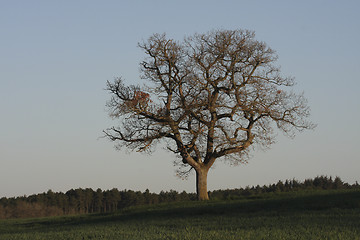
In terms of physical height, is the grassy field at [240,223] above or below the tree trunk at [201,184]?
below

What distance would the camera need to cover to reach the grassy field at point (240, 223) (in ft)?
55.6

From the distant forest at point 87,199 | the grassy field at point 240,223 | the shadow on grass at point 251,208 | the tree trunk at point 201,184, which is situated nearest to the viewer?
the grassy field at point 240,223

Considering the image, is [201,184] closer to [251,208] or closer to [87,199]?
[251,208]

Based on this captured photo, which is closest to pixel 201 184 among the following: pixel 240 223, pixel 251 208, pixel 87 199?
pixel 251 208

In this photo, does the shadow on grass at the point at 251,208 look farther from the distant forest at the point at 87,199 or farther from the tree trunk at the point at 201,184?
the distant forest at the point at 87,199

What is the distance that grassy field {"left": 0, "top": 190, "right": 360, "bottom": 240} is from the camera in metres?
17.0

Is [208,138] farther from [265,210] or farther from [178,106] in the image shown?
[265,210]

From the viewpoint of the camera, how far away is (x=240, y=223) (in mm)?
21766

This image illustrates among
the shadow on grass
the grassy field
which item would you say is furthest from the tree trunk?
the shadow on grass

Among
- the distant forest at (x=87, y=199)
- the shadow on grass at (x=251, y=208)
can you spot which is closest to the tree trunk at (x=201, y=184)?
the shadow on grass at (x=251, y=208)

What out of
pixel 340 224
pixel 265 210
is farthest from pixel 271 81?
pixel 340 224

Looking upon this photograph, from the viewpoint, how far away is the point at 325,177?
269 feet

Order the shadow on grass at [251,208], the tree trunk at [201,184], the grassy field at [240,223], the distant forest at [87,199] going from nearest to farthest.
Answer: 1. the grassy field at [240,223]
2. the shadow on grass at [251,208]
3. the tree trunk at [201,184]
4. the distant forest at [87,199]

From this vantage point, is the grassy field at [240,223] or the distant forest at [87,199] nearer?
the grassy field at [240,223]
